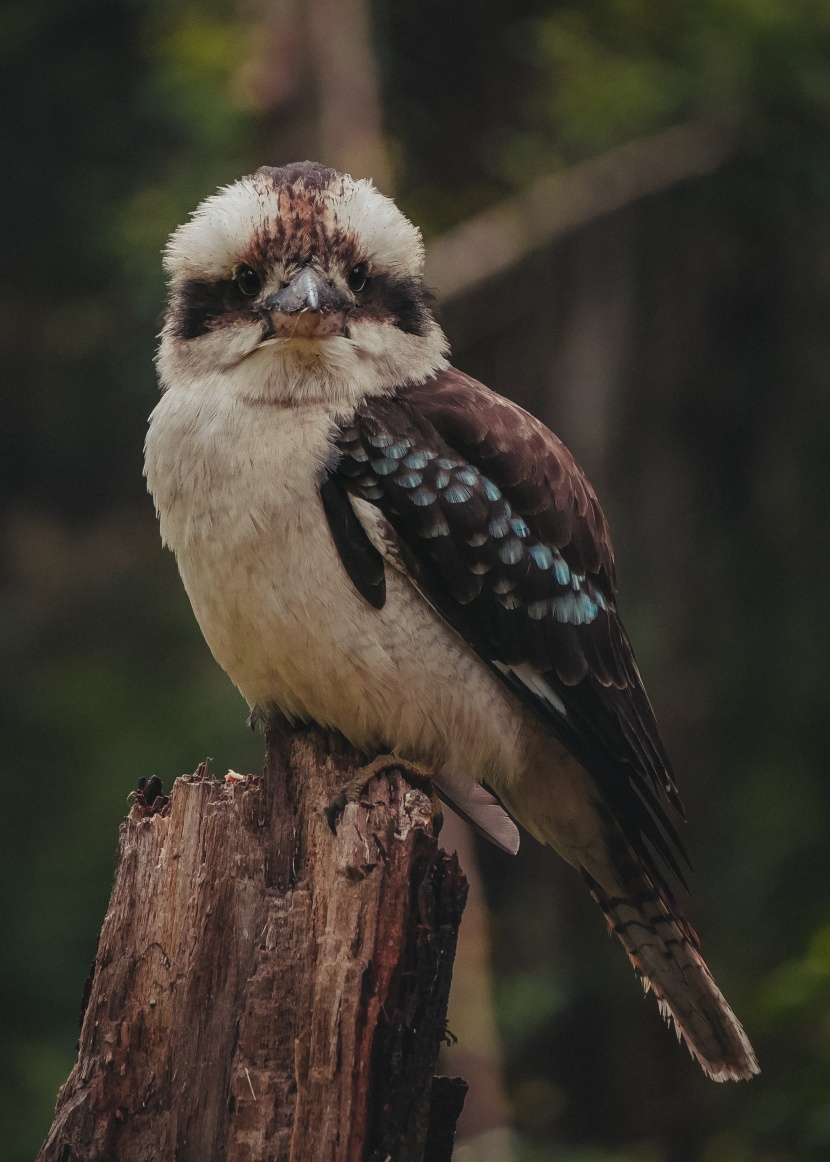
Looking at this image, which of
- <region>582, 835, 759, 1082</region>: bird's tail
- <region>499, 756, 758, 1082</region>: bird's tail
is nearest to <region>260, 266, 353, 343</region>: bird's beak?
<region>499, 756, 758, 1082</region>: bird's tail

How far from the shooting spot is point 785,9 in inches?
235

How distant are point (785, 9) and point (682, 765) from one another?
132 inches

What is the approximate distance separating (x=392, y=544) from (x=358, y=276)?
2.47 ft

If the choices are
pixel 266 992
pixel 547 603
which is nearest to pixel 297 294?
pixel 547 603

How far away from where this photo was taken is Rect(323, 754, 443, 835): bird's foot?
328 cm

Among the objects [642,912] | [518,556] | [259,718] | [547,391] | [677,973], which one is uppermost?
[547,391]

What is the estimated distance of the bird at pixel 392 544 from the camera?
347 centimetres

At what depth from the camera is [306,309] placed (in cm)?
351

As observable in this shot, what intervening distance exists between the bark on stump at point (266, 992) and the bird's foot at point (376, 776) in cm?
10

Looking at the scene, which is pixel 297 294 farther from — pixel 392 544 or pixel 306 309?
pixel 392 544

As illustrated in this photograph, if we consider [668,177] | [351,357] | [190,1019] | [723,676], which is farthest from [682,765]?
[190,1019]

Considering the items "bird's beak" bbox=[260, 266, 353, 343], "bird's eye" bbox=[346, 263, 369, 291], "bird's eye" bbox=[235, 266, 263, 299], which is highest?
"bird's eye" bbox=[346, 263, 369, 291]

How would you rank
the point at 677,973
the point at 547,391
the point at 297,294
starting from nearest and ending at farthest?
the point at 297,294 < the point at 677,973 < the point at 547,391

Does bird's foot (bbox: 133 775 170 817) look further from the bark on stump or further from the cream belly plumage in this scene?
the cream belly plumage
